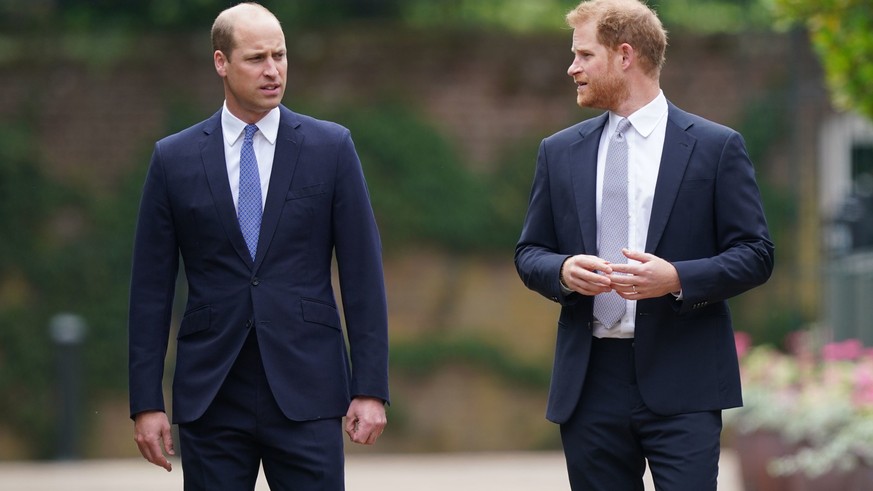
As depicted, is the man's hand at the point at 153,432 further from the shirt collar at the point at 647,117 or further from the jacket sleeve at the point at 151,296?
the shirt collar at the point at 647,117

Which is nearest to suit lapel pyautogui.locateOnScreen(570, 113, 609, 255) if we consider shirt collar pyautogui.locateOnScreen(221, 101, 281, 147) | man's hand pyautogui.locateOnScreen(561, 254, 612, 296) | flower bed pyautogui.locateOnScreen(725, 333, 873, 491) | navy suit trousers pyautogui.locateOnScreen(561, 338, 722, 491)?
man's hand pyautogui.locateOnScreen(561, 254, 612, 296)

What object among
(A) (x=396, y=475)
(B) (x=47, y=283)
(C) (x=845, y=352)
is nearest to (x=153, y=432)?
(C) (x=845, y=352)

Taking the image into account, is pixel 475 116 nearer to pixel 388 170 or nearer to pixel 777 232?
pixel 388 170

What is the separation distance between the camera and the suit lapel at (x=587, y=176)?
416 centimetres

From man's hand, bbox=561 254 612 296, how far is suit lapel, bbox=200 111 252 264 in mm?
868

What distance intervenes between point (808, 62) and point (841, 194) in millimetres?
1121

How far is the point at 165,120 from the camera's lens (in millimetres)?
12938

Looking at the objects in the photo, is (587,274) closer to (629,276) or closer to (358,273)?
(629,276)

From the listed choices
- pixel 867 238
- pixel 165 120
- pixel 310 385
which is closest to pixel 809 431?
pixel 867 238

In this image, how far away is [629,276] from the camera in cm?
393

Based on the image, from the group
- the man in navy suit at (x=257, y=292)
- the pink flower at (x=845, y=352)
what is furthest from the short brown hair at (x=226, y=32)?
the pink flower at (x=845, y=352)

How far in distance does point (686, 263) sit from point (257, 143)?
4.03 ft

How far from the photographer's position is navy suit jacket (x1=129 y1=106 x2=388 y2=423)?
4188 millimetres

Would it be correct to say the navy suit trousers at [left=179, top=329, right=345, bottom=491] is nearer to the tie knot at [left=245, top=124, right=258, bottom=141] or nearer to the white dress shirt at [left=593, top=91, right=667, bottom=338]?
the tie knot at [left=245, top=124, right=258, bottom=141]
